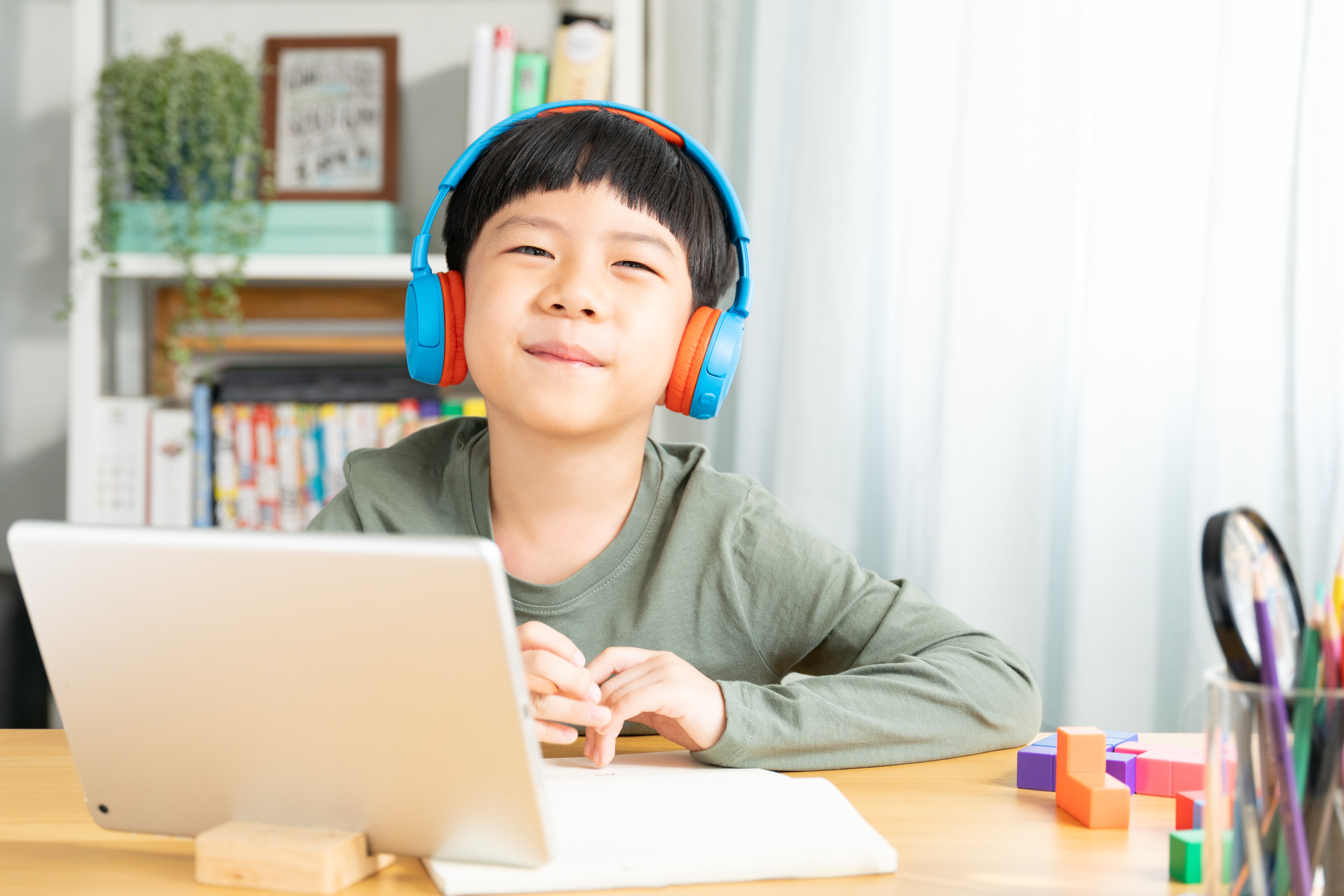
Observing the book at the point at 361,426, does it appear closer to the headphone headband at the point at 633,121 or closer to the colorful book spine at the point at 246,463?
the colorful book spine at the point at 246,463

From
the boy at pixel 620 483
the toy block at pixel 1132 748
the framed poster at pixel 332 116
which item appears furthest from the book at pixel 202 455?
the toy block at pixel 1132 748

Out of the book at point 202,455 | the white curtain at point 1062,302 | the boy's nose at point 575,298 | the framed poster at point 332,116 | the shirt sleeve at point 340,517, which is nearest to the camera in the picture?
the boy's nose at point 575,298

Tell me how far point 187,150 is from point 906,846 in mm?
1635

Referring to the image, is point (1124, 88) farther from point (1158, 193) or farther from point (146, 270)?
point (146, 270)

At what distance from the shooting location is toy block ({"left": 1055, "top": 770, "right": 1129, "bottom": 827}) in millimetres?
656

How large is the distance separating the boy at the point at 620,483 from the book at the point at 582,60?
78 cm

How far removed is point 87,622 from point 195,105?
1.47m

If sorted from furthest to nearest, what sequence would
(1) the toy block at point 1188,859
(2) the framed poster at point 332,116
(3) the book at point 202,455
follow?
(2) the framed poster at point 332,116, (3) the book at point 202,455, (1) the toy block at point 1188,859

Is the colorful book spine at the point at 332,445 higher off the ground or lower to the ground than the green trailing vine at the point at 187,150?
lower

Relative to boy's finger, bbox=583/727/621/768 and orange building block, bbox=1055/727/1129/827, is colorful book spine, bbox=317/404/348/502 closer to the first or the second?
boy's finger, bbox=583/727/621/768

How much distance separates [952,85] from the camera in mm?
1544

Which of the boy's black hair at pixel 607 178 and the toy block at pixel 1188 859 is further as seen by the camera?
the boy's black hair at pixel 607 178

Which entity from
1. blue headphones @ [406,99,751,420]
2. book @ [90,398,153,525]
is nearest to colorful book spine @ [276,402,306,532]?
book @ [90,398,153,525]

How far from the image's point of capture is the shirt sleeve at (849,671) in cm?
76
